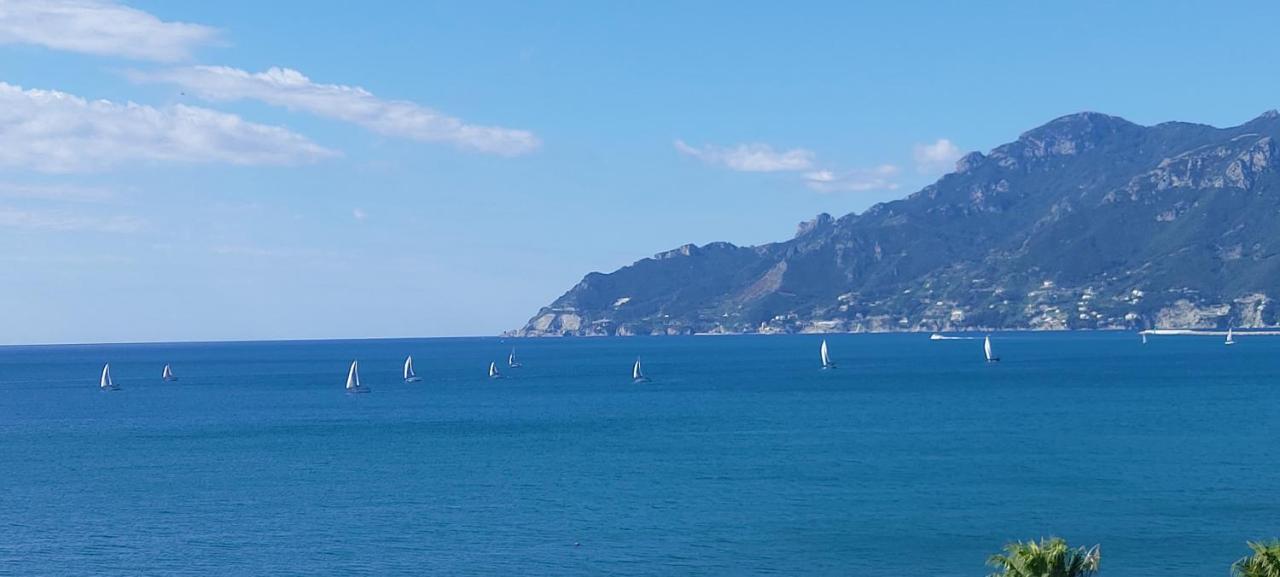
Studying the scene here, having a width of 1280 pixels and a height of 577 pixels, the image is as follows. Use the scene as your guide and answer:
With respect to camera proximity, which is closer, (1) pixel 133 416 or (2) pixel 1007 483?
(2) pixel 1007 483

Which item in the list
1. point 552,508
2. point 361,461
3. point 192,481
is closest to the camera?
point 552,508

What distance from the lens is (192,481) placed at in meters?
106

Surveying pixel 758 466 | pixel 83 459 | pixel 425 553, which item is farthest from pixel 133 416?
pixel 425 553

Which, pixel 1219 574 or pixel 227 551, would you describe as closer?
pixel 1219 574

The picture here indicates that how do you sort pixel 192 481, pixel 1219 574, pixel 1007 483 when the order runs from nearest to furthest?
pixel 1219 574 → pixel 1007 483 → pixel 192 481

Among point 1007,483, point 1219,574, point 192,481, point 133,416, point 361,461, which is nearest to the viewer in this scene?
point 1219,574

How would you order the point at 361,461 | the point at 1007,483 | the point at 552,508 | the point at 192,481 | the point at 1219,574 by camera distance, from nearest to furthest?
the point at 1219,574, the point at 552,508, the point at 1007,483, the point at 192,481, the point at 361,461

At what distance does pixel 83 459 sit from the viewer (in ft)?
410

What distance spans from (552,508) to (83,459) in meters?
55.4

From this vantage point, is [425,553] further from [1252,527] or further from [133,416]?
[133,416]

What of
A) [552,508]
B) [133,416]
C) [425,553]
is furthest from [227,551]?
[133,416]

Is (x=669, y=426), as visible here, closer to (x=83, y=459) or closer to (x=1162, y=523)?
(x=83, y=459)

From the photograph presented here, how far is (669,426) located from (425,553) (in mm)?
74161

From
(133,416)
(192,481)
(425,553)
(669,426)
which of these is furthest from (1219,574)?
(133,416)
